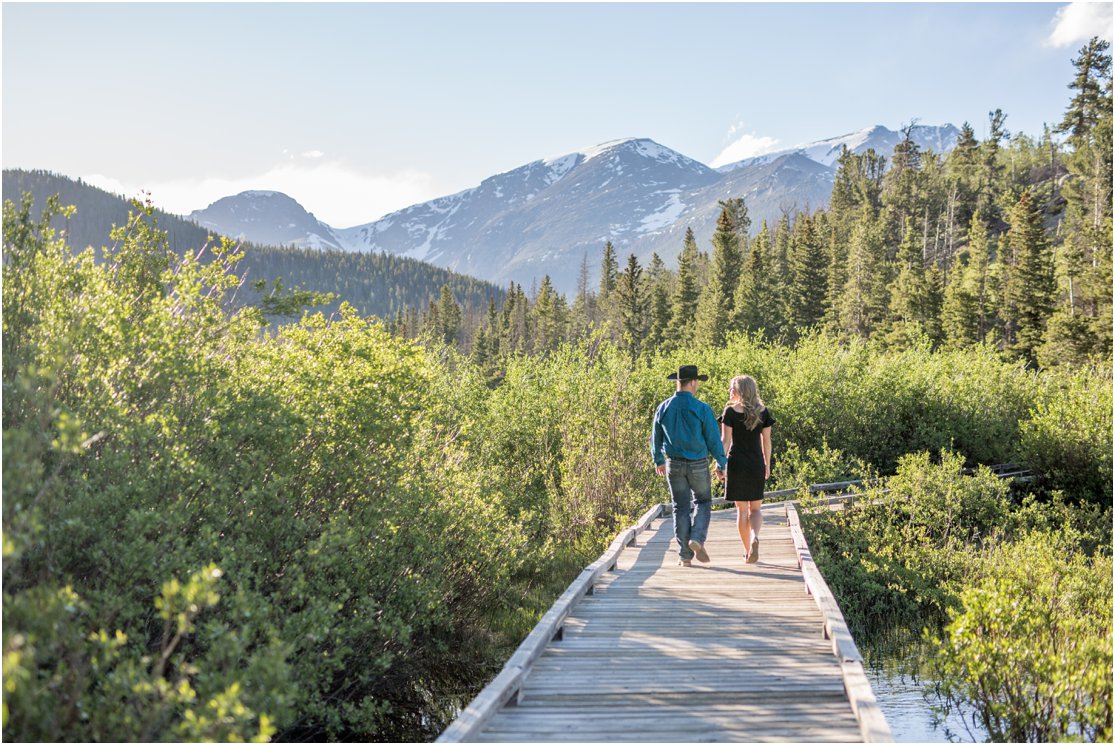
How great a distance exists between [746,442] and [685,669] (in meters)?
3.36

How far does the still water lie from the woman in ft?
8.80

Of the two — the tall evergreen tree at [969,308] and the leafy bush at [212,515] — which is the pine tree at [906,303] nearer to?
the tall evergreen tree at [969,308]

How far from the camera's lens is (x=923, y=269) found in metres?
58.6

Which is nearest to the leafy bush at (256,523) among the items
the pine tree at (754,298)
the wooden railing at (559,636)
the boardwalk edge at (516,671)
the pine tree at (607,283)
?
the boardwalk edge at (516,671)

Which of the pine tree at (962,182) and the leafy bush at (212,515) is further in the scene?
the pine tree at (962,182)

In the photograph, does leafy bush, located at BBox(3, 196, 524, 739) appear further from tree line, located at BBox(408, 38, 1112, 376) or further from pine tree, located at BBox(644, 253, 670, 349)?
pine tree, located at BBox(644, 253, 670, 349)

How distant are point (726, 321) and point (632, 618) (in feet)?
168

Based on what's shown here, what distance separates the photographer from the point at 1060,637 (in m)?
9.67

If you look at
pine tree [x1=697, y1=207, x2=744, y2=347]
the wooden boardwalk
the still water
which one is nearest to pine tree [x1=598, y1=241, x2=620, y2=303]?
pine tree [x1=697, y1=207, x2=744, y2=347]

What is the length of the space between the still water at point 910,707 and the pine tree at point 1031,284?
36764 mm

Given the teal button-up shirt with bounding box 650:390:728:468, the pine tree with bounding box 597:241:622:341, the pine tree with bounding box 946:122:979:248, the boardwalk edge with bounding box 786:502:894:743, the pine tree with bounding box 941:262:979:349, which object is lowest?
the boardwalk edge with bounding box 786:502:894:743

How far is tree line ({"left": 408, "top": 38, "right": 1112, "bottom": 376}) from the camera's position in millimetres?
41938

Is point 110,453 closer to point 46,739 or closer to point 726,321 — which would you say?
point 46,739

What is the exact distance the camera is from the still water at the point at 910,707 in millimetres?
7789
